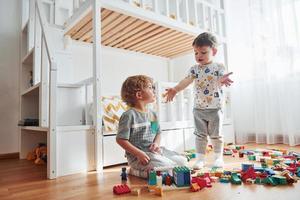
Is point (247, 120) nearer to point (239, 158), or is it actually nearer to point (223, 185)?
point (239, 158)

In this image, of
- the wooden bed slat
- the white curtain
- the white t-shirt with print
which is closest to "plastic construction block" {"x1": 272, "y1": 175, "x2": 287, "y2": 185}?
the white t-shirt with print

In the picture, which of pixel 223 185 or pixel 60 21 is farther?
pixel 60 21

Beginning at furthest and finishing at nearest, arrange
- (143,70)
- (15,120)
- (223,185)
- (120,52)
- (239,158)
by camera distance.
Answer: (143,70)
(120,52)
(15,120)
(239,158)
(223,185)

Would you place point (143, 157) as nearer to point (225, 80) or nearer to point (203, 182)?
point (203, 182)

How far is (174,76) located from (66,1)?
49.9 inches

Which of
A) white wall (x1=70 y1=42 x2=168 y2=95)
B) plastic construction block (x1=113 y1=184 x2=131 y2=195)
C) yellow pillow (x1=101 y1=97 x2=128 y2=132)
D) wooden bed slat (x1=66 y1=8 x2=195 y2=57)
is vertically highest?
wooden bed slat (x1=66 y1=8 x2=195 y2=57)

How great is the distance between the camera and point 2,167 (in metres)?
1.30

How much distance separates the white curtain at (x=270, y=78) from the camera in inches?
64.5

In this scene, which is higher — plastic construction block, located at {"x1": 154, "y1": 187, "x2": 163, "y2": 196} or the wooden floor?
plastic construction block, located at {"x1": 154, "y1": 187, "x2": 163, "y2": 196}

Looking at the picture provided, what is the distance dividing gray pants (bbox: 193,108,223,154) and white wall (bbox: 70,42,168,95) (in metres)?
0.94

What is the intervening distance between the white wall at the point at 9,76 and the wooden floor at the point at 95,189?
0.63 meters

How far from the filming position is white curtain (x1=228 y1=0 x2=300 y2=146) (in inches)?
64.5

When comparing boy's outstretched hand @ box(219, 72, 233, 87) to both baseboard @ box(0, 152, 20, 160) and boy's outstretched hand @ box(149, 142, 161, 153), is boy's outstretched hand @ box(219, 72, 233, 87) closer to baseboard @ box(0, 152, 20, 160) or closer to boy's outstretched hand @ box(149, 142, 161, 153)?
boy's outstretched hand @ box(149, 142, 161, 153)

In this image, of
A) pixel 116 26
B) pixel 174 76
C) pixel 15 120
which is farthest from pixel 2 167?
pixel 174 76
